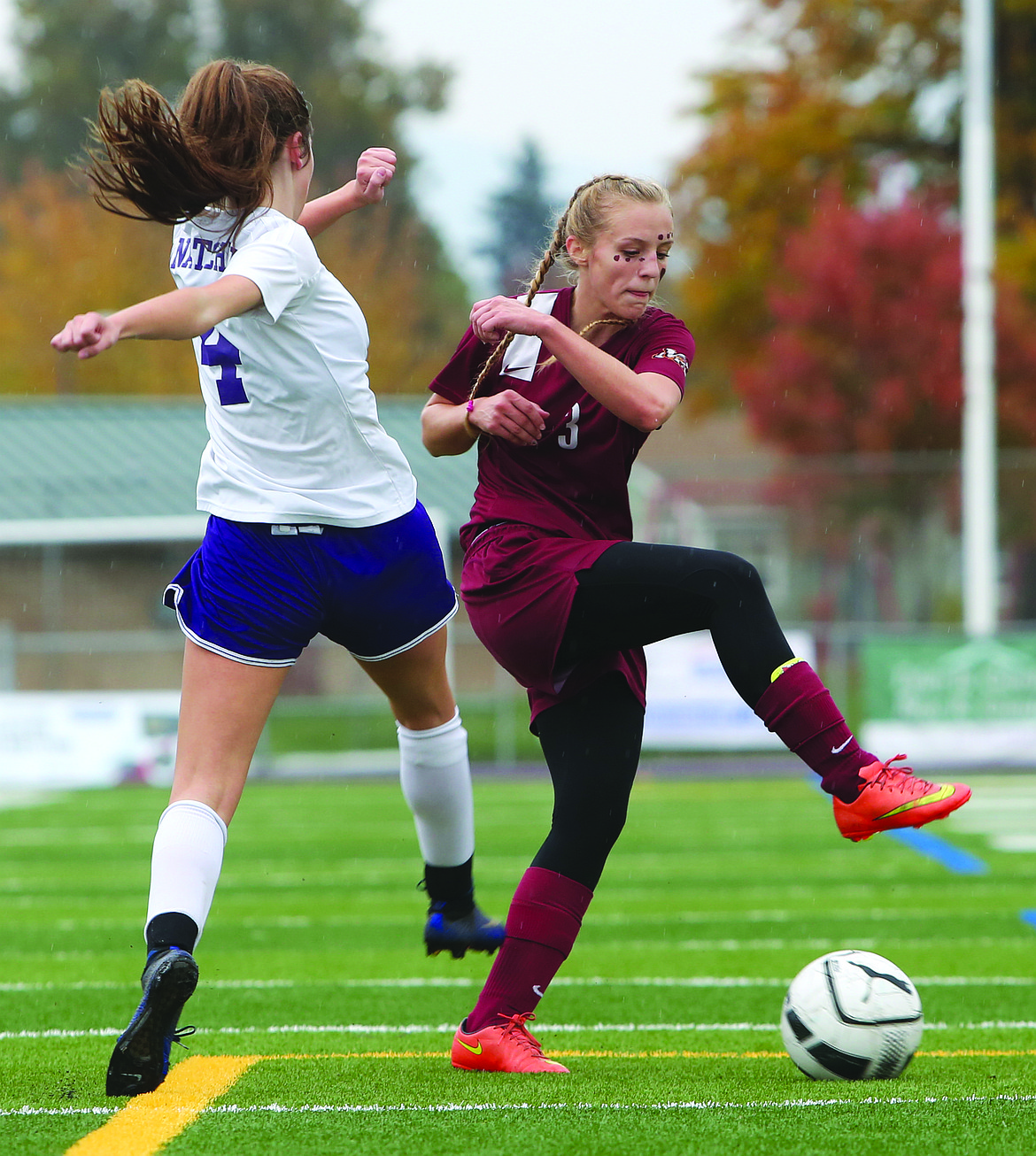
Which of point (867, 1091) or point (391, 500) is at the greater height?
point (391, 500)

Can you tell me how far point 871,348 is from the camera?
2403 centimetres

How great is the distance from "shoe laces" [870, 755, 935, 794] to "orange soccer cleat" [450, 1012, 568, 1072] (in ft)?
3.31

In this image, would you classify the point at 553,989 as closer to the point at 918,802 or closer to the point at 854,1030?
the point at 854,1030

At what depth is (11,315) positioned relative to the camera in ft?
93.8

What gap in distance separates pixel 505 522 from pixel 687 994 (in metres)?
2.41

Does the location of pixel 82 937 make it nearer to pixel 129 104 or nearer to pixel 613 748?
pixel 613 748

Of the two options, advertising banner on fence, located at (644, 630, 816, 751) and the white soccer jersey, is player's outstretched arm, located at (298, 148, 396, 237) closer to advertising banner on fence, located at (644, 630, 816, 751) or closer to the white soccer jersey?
the white soccer jersey

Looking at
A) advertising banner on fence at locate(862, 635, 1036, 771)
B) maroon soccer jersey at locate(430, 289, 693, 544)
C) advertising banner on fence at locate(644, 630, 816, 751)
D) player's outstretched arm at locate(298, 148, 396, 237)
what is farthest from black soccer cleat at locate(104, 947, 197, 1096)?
advertising banner on fence at locate(644, 630, 816, 751)

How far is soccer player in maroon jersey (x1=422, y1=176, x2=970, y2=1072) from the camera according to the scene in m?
3.34

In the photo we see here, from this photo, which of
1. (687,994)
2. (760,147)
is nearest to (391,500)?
(687,994)

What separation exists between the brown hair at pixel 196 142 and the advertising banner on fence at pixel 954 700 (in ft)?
42.3

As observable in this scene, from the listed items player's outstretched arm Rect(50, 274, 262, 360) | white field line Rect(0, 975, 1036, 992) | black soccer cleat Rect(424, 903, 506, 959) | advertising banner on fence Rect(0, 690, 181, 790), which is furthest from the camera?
advertising banner on fence Rect(0, 690, 181, 790)

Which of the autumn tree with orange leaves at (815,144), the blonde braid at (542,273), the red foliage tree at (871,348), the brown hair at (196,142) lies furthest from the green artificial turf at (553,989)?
the autumn tree with orange leaves at (815,144)

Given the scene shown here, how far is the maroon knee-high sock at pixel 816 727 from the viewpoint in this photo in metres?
3.29
